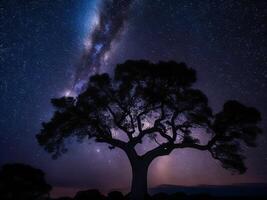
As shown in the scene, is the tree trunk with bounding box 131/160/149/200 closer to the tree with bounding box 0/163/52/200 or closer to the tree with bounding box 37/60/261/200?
the tree with bounding box 37/60/261/200

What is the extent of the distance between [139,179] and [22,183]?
1340 centimetres

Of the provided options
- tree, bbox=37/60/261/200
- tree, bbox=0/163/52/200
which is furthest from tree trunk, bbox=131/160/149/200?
tree, bbox=0/163/52/200

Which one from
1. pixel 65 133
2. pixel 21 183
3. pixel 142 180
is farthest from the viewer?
pixel 21 183

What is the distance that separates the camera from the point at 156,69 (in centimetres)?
2320

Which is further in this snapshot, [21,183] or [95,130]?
[21,183]

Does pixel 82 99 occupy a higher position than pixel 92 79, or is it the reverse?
pixel 92 79

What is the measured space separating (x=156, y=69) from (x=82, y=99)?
6825 mm

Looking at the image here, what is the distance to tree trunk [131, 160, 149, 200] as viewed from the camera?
70.9 feet

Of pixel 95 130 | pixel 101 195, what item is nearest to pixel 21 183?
pixel 101 195

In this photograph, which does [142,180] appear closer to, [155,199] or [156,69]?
[155,199]

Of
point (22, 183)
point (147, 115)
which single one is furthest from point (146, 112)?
point (22, 183)

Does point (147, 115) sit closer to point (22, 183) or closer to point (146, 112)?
point (146, 112)

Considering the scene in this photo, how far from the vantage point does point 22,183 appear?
91.7ft

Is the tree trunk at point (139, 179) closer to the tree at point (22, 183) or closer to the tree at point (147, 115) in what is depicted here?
the tree at point (147, 115)
